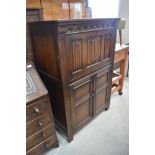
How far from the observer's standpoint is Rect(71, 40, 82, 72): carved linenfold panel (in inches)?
48.2

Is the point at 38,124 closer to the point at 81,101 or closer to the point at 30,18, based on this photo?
the point at 81,101

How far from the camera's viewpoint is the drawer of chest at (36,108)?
1.15m

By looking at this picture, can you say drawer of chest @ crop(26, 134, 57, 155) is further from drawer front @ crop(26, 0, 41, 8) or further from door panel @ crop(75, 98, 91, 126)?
drawer front @ crop(26, 0, 41, 8)

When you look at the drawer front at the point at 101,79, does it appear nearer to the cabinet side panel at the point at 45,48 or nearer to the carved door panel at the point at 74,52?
the carved door panel at the point at 74,52

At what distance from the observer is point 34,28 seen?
136cm

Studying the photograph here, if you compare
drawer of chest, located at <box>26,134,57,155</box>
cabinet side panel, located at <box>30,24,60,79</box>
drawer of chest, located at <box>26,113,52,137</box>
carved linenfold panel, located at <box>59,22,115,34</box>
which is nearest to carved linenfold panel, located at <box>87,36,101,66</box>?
carved linenfold panel, located at <box>59,22,115,34</box>

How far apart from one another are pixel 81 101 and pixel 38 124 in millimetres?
517

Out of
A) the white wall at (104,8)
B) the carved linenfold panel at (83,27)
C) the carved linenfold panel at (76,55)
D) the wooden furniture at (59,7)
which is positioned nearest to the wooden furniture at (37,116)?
the carved linenfold panel at (76,55)

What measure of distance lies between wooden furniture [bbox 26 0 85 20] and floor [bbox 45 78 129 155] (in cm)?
149

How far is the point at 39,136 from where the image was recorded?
133 centimetres
